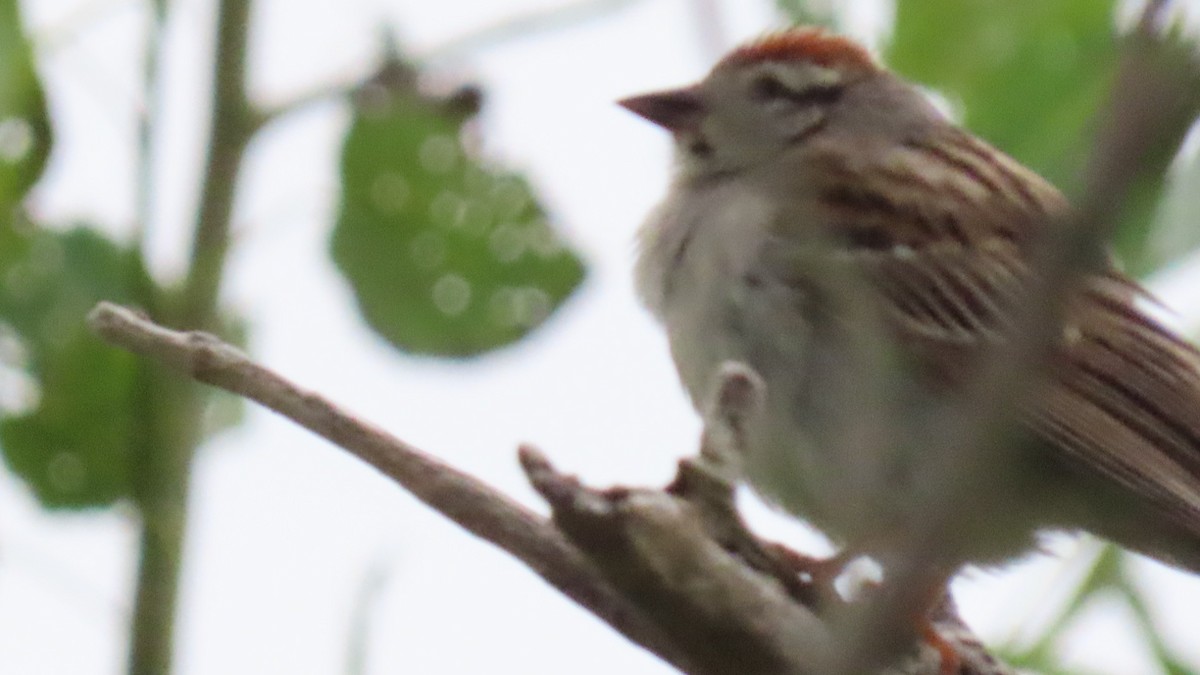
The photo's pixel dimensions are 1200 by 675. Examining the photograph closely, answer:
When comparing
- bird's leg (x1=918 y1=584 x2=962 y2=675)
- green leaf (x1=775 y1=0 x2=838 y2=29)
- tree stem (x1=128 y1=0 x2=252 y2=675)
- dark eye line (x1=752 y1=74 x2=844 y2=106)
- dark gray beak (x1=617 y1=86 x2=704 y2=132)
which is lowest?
bird's leg (x1=918 y1=584 x2=962 y2=675)

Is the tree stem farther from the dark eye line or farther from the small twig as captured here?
the dark eye line

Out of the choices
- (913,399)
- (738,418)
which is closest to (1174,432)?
(913,399)

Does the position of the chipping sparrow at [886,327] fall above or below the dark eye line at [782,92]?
below

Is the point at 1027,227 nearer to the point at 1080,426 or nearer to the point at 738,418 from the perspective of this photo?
the point at 1080,426

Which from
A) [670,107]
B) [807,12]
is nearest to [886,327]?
[670,107]

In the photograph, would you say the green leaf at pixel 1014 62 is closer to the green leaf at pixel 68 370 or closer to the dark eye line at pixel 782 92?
the green leaf at pixel 68 370

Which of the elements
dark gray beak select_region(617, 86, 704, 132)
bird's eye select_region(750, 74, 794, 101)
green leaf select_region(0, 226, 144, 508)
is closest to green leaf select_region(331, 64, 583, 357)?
green leaf select_region(0, 226, 144, 508)

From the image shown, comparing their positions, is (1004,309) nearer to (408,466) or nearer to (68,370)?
(408,466)

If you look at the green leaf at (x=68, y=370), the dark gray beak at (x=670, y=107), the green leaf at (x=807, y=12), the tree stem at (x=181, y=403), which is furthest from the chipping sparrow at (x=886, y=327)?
the green leaf at (x=68, y=370)
